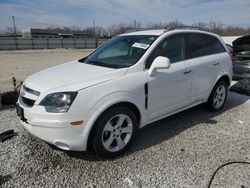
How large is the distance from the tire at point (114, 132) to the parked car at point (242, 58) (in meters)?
4.97

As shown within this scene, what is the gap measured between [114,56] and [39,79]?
4.46ft

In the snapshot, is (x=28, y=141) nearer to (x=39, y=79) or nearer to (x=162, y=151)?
(x=39, y=79)

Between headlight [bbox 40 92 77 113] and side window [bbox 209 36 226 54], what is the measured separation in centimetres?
321

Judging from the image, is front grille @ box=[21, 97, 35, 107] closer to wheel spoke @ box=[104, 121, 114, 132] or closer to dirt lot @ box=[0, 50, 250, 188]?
dirt lot @ box=[0, 50, 250, 188]

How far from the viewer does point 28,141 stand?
358 centimetres

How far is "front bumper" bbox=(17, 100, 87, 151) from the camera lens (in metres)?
2.67

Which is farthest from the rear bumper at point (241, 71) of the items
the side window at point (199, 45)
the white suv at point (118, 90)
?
the side window at point (199, 45)

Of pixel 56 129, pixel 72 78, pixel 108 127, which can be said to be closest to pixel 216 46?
pixel 108 127

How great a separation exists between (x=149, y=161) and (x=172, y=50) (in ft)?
6.05

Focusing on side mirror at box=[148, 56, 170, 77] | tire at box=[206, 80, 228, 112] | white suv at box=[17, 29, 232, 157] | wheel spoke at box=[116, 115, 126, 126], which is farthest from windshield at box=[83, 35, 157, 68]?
tire at box=[206, 80, 228, 112]

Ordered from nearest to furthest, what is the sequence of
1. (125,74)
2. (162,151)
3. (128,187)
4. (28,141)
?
(128,187)
(125,74)
(162,151)
(28,141)

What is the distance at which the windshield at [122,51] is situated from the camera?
11.4ft

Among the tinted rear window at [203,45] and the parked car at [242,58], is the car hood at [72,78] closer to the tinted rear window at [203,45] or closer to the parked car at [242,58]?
the tinted rear window at [203,45]

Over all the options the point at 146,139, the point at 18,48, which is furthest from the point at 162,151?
the point at 18,48
